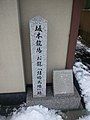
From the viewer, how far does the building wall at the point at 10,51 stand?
10.5 feet

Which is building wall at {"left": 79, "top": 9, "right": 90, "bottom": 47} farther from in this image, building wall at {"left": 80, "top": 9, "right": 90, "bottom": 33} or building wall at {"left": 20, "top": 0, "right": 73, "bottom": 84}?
building wall at {"left": 20, "top": 0, "right": 73, "bottom": 84}

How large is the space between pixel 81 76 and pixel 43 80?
1.90 m

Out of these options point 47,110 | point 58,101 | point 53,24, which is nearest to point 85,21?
point 53,24

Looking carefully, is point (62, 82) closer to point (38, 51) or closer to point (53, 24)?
point (38, 51)

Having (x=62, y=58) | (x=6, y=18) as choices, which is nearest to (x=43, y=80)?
(x=62, y=58)

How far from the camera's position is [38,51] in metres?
3.65

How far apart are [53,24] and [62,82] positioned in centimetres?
144

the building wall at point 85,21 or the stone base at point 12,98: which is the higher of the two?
the building wall at point 85,21

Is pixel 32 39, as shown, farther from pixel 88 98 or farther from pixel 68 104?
pixel 88 98

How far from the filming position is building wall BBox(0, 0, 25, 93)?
3.19 meters

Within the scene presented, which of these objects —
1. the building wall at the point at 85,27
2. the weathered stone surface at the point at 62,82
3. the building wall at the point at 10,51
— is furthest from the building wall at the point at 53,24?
the building wall at the point at 85,27

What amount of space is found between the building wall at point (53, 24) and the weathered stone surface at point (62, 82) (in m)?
0.26

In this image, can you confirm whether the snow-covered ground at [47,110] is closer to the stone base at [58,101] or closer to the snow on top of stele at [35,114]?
the snow on top of stele at [35,114]

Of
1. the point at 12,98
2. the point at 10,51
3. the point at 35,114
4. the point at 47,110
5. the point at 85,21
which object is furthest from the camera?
the point at 85,21
